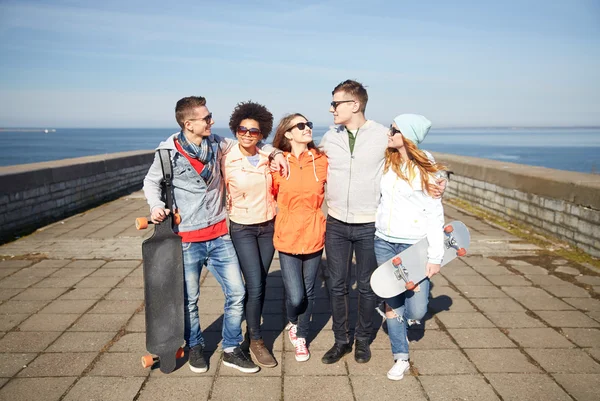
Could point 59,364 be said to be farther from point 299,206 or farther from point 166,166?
point 299,206

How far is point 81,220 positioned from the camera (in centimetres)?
896

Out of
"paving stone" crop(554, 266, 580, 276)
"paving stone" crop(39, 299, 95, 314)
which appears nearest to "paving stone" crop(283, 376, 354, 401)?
"paving stone" crop(39, 299, 95, 314)

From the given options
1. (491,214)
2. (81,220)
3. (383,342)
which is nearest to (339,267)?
(383,342)

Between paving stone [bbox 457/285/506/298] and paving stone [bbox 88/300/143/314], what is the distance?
3.53 m

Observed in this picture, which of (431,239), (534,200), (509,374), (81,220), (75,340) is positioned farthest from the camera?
(81,220)

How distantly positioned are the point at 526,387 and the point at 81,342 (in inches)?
139

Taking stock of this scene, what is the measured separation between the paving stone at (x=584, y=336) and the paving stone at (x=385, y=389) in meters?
1.63

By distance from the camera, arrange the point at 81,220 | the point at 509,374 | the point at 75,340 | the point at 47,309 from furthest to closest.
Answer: the point at 81,220 → the point at 47,309 → the point at 75,340 → the point at 509,374

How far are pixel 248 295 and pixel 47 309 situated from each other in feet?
7.97

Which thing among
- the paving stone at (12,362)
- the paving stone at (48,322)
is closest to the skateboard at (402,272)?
the paving stone at (12,362)


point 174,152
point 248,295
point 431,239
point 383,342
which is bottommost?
point 383,342

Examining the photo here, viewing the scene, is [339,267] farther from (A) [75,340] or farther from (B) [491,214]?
(B) [491,214]

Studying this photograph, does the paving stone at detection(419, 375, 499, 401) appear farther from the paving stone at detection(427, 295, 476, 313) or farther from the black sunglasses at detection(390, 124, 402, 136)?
the black sunglasses at detection(390, 124, 402, 136)

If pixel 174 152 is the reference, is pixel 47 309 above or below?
below
